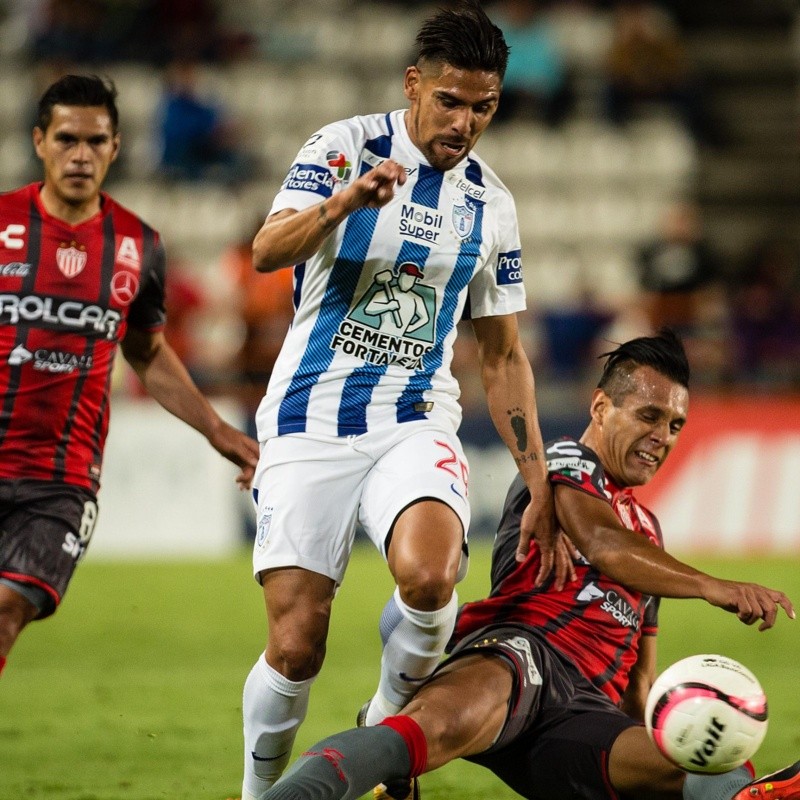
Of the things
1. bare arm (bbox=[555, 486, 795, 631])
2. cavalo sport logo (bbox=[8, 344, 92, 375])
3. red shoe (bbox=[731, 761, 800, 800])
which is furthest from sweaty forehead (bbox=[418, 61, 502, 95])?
red shoe (bbox=[731, 761, 800, 800])

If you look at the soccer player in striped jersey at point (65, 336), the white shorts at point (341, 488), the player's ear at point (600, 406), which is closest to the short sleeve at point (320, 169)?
the white shorts at point (341, 488)

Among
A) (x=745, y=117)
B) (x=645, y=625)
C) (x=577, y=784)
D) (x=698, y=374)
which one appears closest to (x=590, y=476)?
(x=645, y=625)

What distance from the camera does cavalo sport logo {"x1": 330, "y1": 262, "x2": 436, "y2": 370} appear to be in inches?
189

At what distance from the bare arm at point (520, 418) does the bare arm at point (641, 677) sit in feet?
1.62

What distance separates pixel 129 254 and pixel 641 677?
2.54 m

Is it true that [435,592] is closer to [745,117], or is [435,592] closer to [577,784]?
[577,784]

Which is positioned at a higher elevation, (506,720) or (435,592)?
(435,592)

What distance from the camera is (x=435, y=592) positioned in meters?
4.35

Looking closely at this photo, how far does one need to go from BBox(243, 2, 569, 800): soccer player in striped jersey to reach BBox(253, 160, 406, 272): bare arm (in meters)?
0.01

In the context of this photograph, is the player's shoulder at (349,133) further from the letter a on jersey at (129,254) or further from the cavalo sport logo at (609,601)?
the cavalo sport logo at (609,601)

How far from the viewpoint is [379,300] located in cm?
480

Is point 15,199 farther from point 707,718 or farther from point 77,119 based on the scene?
point 707,718

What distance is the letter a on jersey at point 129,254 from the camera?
569 cm

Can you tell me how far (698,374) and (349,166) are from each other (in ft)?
31.4
